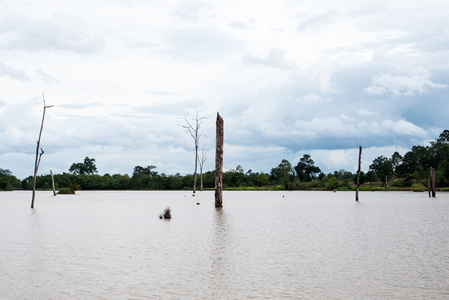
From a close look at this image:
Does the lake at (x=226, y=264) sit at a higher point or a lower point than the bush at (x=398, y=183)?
lower

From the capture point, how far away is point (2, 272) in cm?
1433

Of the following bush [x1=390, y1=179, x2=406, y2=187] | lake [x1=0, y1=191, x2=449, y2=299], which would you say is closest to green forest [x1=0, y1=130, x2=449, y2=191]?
bush [x1=390, y1=179, x2=406, y2=187]

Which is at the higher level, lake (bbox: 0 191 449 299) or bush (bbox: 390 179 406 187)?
bush (bbox: 390 179 406 187)

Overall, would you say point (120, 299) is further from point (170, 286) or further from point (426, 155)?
point (426, 155)

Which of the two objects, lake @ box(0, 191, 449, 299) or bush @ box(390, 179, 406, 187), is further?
bush @ box(390, 179, 406, 187)

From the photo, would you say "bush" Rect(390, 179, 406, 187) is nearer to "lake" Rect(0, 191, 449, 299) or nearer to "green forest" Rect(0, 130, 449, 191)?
"green forest" Rect(0, 130, 449, 191)

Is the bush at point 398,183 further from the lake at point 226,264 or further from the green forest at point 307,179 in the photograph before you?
the lake at point 226,264

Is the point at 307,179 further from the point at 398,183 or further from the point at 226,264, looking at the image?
the point at 226,264

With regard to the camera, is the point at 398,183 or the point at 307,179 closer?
the point at 398,183

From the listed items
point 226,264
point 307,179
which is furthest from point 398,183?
point 226,264

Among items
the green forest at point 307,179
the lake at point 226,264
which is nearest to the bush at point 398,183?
the green forest at point 307,179

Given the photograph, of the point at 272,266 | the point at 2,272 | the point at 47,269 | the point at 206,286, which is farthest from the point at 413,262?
the point at 2,272

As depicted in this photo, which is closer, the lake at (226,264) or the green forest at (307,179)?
the lake at (226,264)

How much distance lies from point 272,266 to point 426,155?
166573 millimetres
